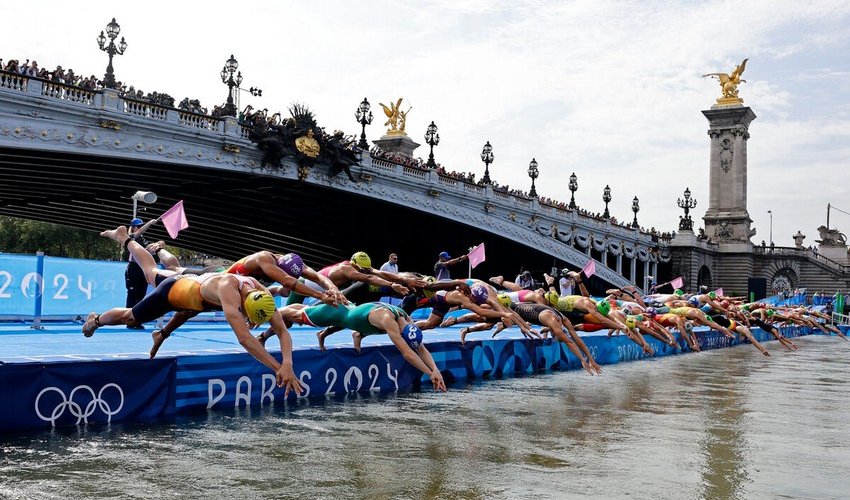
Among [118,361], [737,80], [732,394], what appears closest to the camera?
[118,361]

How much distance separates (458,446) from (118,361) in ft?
15.4

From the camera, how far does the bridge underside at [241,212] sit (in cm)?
4334

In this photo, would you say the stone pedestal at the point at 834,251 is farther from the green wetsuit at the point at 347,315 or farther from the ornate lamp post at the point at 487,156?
the green wetsuit at the point at 347,315

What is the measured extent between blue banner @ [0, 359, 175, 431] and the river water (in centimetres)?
32

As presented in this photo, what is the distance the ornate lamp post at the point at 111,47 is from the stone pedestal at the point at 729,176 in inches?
2927

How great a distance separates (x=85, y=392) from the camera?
1102cm

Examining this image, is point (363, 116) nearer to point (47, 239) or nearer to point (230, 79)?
point (230, 79)

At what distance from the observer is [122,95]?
127ft

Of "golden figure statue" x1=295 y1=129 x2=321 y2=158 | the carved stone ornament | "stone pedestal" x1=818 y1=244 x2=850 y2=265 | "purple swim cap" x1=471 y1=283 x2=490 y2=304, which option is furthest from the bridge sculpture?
"stone pedestal" x1=818 y1=244 x2=850 y2=265

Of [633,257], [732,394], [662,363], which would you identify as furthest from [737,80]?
[732,394]

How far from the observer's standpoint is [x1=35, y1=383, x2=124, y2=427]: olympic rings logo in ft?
35.0

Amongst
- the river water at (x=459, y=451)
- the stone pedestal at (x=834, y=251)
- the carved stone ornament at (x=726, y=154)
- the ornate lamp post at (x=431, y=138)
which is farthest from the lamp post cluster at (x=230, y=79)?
the stone pedestal at (x=834, y=251)

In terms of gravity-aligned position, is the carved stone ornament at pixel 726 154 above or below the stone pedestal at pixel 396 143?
above

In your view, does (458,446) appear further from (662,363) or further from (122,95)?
(122,95)
